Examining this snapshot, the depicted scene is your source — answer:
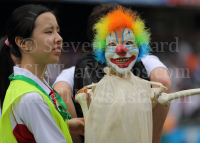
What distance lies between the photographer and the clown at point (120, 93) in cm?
109

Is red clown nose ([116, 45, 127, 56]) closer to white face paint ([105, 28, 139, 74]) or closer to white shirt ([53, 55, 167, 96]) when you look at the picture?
white face paint ([105, 28, 139, 74])

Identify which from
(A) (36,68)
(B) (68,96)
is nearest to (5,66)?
(A) (36,68)

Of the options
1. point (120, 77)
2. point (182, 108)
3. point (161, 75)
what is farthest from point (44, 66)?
point (182, 108)

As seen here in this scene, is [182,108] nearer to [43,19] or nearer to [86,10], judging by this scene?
[86,10]

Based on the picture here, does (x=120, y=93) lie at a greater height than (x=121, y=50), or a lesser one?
lesser

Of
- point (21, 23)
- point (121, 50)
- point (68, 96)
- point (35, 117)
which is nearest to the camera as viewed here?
point (35, 117)

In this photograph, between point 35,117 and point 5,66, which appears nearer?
point 35,117

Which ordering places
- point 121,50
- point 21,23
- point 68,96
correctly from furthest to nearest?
point 68,96 → point 121,50 → point 21,23

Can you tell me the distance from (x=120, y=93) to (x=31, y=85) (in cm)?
35

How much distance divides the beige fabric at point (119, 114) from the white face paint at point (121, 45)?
65mm

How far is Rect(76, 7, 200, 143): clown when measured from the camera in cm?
109

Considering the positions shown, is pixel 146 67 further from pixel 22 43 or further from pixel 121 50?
pixel 22 43

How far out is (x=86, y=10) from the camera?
4.18 metres

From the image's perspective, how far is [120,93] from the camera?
113cm
